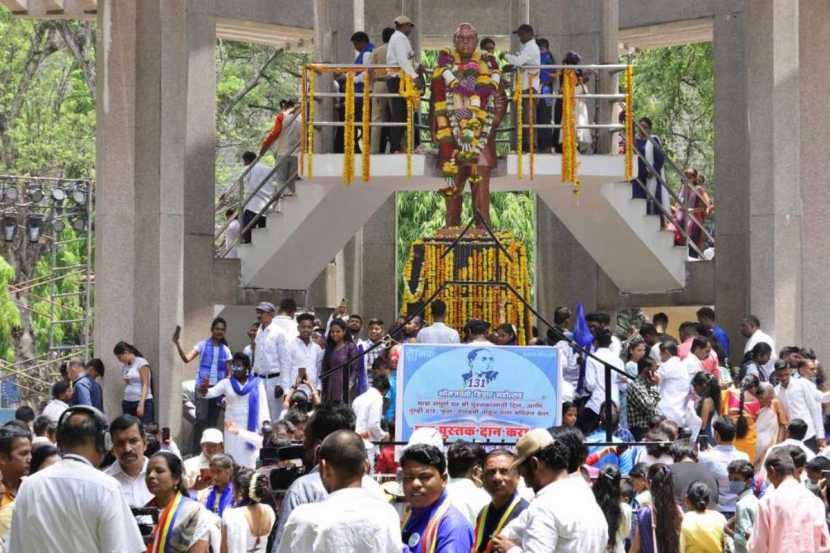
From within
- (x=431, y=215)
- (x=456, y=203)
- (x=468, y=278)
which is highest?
(x=431, y=215)

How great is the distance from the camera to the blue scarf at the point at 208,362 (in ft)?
63.1

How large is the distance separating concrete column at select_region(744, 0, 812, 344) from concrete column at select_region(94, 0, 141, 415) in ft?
24.9

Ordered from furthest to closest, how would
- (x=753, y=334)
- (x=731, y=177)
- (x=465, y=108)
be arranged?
1. (x=731, y=177)
2. (x=465, y=108)
3. (x=753, y=334)

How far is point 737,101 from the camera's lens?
25.3 meters

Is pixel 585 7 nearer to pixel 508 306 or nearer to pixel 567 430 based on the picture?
pixel 508 306

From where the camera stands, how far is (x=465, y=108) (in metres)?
21.4

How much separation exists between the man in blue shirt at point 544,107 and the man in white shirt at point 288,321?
14.3ft

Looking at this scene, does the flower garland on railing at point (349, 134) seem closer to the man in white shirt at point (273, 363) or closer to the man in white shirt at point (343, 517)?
the man in white shirt at point (273, 363)

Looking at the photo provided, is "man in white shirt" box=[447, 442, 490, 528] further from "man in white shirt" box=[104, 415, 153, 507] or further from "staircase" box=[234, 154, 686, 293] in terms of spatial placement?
"staircase" box=[234, 154, 686, 293]

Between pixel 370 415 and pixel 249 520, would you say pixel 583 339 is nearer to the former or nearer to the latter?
pixel 370 415

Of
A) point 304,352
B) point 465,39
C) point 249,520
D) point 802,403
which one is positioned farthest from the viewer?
point 465,39

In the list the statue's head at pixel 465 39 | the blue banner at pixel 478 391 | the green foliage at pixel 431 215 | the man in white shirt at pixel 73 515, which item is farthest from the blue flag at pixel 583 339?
the green foliage at pixel 431 215

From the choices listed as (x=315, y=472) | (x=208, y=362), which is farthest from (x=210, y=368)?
(x=315, y=472)

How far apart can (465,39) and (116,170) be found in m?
4.52
